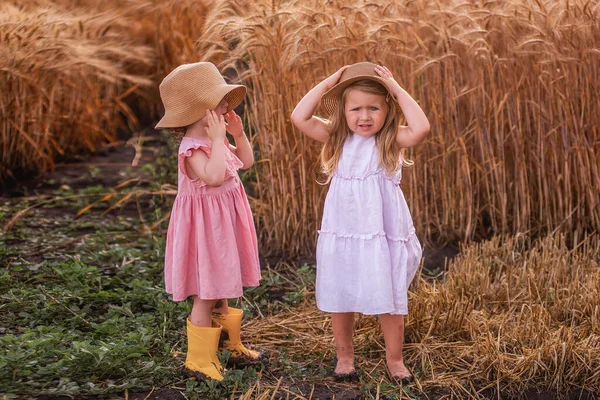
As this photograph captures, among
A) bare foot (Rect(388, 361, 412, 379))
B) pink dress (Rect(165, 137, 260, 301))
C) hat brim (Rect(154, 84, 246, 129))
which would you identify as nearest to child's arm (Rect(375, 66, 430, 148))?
hat brim (Rect(154, 84, 246, 129))

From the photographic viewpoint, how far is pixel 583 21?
4348mm

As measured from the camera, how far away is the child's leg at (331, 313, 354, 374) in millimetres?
3068

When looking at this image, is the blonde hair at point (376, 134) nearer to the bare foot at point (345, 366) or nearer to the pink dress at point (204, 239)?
the pink dress at point (204, 239)

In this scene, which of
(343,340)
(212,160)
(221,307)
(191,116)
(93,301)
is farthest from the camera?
(93,301)

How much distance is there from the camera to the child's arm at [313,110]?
9.97 ft

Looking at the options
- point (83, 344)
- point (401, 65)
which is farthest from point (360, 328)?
point (401, 65)

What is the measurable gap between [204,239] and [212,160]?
294 millimetres

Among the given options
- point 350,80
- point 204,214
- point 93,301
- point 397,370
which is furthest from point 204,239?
point 93,301

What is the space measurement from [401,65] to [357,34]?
0.98ft

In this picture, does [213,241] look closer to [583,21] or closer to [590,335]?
[590,335]

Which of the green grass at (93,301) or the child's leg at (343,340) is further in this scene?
the child's leg at (343,340)

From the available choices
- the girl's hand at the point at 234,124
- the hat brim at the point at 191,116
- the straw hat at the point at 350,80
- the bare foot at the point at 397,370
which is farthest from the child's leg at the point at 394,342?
the hat brim at the point at 191,116

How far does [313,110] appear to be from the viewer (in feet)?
10.1

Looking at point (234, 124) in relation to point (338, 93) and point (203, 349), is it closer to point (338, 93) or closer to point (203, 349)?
point (338, 93)
